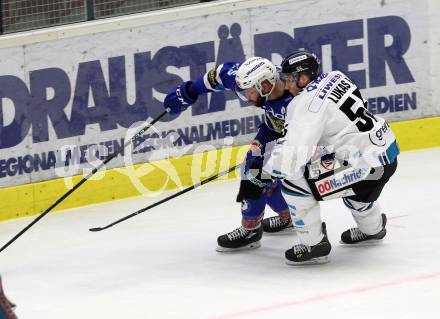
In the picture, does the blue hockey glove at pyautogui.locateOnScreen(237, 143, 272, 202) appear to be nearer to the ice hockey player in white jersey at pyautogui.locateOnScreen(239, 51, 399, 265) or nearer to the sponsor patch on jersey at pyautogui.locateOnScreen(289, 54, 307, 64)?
the ice hockey player in white jersey at pyautogui.locateOnScreen(239, 51, 399, 265)

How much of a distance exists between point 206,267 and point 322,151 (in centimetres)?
95

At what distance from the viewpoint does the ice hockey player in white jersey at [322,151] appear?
6297 mm

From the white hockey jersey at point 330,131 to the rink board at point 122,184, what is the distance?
7.89 feet

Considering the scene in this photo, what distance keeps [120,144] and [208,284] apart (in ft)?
8.50

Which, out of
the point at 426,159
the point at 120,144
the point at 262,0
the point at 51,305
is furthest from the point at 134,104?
the point at 51,305

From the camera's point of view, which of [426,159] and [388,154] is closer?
[388,154]

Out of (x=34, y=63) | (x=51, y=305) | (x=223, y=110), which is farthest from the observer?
(x=223, y=110)

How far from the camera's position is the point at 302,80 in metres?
6.50

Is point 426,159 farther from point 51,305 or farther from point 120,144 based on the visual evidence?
point 51,305

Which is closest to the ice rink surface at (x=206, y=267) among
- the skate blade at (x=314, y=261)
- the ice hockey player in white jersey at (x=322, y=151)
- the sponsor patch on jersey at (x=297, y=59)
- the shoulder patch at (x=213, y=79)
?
the skate blade at (x=314, y=261)

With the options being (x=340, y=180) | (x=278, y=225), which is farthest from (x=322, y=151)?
(x=278, y=225)

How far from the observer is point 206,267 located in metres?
6.84

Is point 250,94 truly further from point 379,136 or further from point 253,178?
point 379,136

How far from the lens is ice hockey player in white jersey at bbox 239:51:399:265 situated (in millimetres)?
6297
